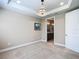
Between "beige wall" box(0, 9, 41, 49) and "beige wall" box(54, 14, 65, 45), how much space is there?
2095mm

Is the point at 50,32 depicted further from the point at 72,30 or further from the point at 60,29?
the point at 72,30

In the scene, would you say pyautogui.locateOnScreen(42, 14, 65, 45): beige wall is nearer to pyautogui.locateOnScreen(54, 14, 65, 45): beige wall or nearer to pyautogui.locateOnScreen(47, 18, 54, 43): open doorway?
pyautogui.locateOnScreen(54, 14, 65, 45): beige wall

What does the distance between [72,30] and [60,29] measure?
1.26 meters

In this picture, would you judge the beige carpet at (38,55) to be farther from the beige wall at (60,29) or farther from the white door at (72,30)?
the beige wall at (60,29)

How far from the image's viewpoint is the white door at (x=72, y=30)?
354 cm

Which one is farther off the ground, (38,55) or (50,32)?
(50,32)

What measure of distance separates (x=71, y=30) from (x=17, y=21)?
11.8ft

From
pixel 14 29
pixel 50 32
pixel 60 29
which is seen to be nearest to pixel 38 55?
pixel 14 29

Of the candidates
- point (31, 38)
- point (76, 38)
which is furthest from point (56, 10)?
point (31, 38)

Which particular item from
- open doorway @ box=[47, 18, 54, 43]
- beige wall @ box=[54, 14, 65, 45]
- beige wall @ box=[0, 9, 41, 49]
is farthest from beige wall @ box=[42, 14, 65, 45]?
beige wall @ box=[0, 9, 41, 49]

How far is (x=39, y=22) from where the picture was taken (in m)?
6.51

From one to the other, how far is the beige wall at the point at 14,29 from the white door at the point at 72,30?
3.01m

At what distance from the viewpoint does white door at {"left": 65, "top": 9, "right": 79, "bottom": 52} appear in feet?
11.6

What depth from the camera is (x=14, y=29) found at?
14.2 feet
